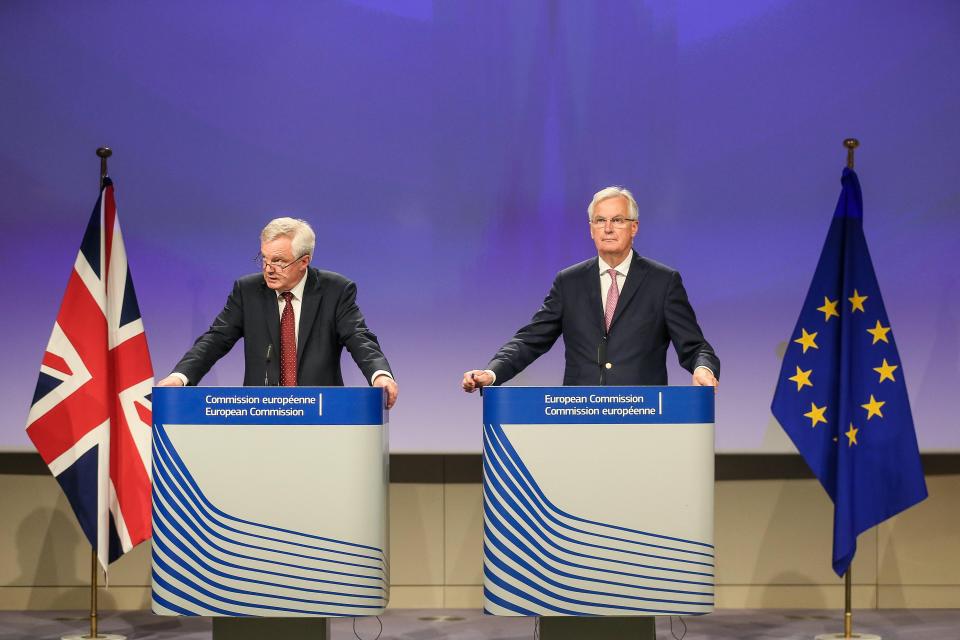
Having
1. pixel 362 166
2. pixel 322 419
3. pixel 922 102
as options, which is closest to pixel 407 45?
pixel 362 166

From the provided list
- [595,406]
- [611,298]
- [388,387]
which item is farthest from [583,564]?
[611,298]

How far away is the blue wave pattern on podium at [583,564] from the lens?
3.10 metres

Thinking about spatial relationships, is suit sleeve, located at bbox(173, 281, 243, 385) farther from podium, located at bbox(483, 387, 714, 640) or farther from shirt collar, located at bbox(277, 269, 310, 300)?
podium, located at bbox(483, 387, 714, 640)

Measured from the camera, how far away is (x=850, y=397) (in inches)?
193

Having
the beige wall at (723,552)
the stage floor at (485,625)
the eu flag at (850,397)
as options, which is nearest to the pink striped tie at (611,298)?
the eu flag at (850,397)

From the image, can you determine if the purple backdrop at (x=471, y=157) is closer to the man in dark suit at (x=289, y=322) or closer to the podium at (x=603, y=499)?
the man in dark suit at (x=289, y=322)

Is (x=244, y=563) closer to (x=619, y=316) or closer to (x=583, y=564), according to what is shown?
(x=583, y=564)

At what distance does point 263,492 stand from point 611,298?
1414 mm

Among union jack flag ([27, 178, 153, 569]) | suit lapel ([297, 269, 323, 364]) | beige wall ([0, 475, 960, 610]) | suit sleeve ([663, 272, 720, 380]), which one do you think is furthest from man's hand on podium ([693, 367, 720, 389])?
union jack flag ([27, 178, 153, 569])

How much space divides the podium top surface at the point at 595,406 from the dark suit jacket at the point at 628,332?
69cm

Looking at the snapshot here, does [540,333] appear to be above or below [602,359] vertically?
above

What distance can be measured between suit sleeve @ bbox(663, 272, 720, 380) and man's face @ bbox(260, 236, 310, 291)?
1266 millimetres

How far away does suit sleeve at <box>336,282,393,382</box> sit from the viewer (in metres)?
3.73

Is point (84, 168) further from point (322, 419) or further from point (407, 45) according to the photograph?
point (322, 419)
